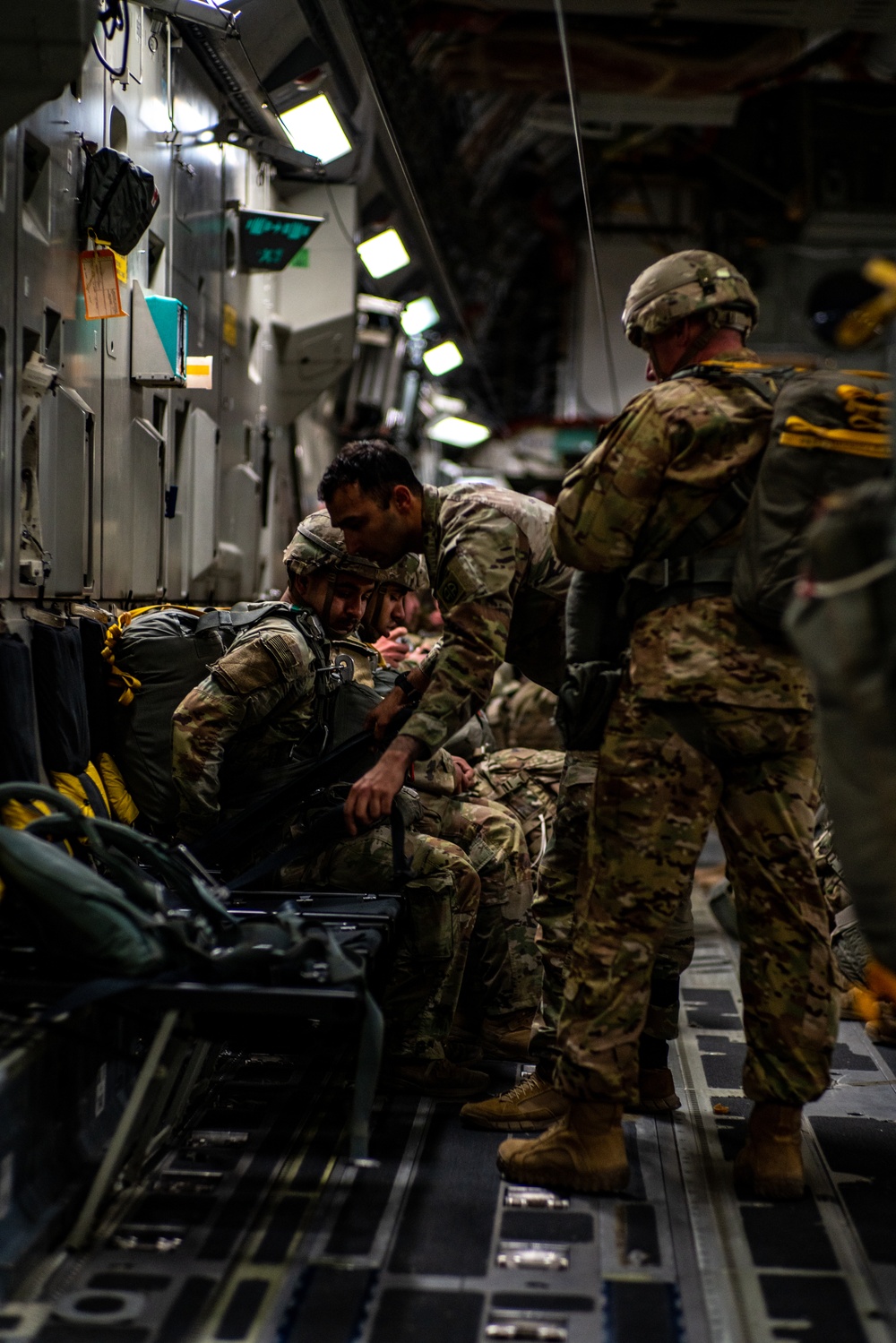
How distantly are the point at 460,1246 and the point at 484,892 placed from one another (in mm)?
1418

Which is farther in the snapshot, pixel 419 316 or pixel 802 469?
pixel 419 316

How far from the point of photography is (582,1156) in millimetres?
2852

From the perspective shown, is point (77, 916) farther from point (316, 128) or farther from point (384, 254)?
point (384, 254)

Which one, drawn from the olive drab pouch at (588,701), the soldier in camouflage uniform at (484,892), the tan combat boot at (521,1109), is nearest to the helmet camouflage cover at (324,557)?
the soldier in camouflage uniform at (484,892)

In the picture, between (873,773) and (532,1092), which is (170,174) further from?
(873,773)

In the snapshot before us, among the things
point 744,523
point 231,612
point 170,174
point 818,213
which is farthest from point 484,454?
point 744,523

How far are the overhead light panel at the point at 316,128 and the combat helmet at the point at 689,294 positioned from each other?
10.2 ft

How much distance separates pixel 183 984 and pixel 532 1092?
3.88 ft

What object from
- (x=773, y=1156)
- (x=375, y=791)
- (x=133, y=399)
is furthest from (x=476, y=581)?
(x=133, y=399)

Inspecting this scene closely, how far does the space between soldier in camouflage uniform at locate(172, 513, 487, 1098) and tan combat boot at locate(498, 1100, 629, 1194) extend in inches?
25.5

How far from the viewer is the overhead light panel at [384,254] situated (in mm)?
7977

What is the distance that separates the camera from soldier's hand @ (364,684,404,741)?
3473mm

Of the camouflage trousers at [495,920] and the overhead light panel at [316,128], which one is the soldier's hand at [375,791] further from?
the overhead light panel at [316,128]

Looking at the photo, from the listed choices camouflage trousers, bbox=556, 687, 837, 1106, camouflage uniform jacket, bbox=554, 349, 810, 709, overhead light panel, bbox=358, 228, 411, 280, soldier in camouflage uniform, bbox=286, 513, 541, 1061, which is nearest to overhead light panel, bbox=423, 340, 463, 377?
overhead light panel, bbox=358, 228, 411, 280
